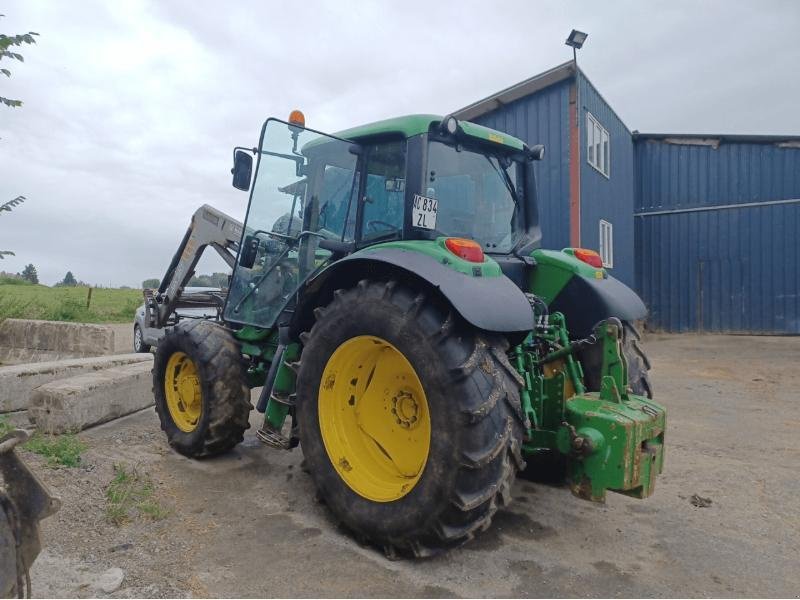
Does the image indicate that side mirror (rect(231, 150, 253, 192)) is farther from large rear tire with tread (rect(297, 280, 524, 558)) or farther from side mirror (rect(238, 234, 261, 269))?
large rear tire with tread (rect(297, 280, 524, 558))

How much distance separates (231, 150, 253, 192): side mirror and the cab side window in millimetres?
939

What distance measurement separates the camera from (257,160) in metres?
4.36

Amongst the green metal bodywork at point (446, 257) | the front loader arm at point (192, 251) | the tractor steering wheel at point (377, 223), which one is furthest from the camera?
the front loader arm at point (192, 251)

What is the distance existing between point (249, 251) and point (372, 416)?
181 centimetres

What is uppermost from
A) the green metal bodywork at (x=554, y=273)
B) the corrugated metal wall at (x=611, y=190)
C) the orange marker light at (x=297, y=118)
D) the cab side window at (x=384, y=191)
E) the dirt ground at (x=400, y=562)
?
the corrugated metal wall at (x=611, y=190)

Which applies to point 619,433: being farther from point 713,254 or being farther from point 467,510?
point 713,254

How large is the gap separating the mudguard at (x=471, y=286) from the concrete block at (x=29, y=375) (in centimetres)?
420

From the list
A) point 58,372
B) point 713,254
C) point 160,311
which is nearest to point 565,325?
point 160,311

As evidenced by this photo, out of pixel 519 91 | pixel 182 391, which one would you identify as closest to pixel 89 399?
pixel 182 391

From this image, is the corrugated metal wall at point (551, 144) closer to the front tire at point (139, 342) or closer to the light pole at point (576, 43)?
the light pole at point (576, 43)

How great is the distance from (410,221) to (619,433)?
1.64m

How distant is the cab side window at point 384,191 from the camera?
373 centimetres

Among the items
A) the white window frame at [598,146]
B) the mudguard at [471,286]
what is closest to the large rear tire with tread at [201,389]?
the mudguard at [471,286]

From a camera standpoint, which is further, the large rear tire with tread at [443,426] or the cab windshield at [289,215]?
the cab windshield at [289,215]
